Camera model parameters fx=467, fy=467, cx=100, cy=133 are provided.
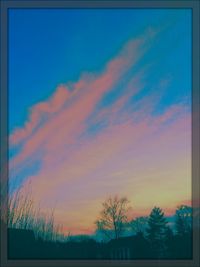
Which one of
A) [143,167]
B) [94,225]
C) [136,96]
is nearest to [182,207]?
[143,167]

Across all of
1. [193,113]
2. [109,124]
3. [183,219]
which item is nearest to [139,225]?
[183,219]

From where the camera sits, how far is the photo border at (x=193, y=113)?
9.08 feet

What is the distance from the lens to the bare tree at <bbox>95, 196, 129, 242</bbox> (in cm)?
280

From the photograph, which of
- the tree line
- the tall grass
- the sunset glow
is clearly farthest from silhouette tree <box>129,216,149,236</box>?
the tall grass

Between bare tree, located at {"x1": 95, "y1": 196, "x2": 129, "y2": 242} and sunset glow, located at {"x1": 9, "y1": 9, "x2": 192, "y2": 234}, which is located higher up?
sunset glow, located at {"x1": 9, "y1": 9, "x2": 192, "y2": 234}

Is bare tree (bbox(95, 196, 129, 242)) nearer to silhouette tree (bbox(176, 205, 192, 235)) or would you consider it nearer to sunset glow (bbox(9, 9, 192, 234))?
sunset glow (bbox(9, 9, 192, 234))

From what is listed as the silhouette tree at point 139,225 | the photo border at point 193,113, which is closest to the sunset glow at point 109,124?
the photo border at point 193,113

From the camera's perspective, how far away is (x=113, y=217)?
9.23 feet

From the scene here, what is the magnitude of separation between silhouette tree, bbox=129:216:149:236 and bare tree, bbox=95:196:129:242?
0.18 ft

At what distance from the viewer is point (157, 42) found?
9.33 feet

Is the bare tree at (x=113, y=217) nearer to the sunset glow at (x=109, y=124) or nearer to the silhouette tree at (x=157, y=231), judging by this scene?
the sunset glow at (x=109, y=124)

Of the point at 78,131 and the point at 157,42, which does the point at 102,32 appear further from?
the point at 78,131

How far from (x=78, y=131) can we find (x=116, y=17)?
0.73 meters

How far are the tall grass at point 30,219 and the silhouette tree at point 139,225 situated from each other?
0.43 meters
